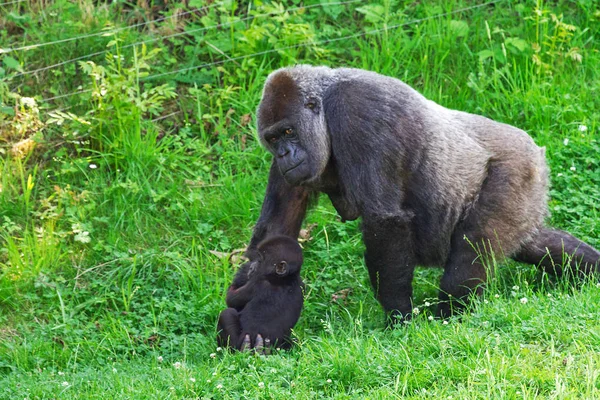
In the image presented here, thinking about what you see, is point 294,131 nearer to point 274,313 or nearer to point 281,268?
point 281,268

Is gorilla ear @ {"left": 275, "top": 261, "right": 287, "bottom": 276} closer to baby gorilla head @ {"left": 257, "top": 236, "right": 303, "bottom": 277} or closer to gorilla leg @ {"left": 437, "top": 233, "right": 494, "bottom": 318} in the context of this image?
baby gorilla head @ {"left": 257, "top": 236, "right": 303, "bottom": 277}

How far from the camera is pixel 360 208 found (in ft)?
16.6

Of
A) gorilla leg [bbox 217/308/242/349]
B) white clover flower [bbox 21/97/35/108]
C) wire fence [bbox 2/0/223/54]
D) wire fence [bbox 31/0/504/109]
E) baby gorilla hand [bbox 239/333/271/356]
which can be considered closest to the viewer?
baby gorilla hand [bbox 239/333/271/356]

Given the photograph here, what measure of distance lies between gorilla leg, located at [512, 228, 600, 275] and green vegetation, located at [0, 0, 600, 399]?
0.16 metres

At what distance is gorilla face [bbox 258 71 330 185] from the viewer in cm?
514

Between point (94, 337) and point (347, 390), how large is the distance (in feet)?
6.87

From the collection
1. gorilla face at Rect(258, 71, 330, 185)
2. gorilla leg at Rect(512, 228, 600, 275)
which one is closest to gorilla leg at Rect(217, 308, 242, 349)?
gorilla face at Rect(258, 71, 330, 185)

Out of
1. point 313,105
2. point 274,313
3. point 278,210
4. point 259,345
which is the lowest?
point 259,345

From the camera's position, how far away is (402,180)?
5.20 meters

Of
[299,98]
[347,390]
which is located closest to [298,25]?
[299,98]

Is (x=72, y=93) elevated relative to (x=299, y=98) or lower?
lower

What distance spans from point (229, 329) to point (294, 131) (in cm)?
114

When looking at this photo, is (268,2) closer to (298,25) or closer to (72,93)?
(298,25)

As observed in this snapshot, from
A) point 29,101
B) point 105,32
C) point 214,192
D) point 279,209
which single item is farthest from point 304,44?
point 279,209
